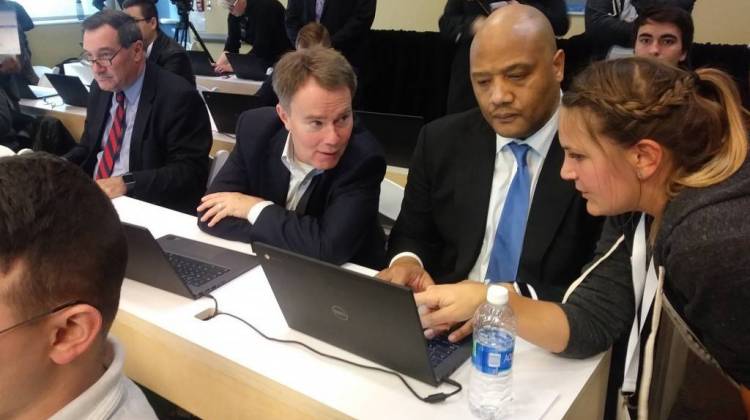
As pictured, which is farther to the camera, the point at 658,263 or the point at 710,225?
the point at 658,263

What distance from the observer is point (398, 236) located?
173cm

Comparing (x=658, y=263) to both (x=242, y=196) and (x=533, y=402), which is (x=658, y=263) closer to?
(x=533, y=402)

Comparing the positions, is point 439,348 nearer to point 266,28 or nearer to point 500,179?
point 500,179

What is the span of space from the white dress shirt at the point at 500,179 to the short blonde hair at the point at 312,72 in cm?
47

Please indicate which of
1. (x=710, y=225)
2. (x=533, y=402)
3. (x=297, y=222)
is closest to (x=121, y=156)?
(x=297, y=222)

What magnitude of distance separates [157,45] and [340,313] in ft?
9.34

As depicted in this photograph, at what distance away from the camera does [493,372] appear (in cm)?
97

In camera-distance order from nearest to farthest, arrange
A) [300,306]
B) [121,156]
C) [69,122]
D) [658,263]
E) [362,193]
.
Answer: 1. [658,263]
2. [300,306]
3. [362,193]
4. [121,156]
5. [69,122]

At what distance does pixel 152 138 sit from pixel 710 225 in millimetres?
2126

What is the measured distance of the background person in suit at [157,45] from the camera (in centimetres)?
330

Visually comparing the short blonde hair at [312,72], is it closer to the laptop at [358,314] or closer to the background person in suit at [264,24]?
the laptop at [358,314]

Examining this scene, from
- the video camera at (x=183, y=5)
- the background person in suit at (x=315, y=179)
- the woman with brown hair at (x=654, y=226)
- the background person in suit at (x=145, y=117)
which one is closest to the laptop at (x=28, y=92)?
the video camera at (x=183, y=5)

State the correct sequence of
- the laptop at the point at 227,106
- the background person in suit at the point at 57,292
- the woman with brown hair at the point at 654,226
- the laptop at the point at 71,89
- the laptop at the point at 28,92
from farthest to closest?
the laptop at the point at 28,92 → the laptop at the point at 71,89 → the laptop at the point at 227,106 → the woman with brown hair at the point at 654,226 → the background person in suit at the point at 57,292

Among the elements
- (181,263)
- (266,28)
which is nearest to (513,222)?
(181,263)
